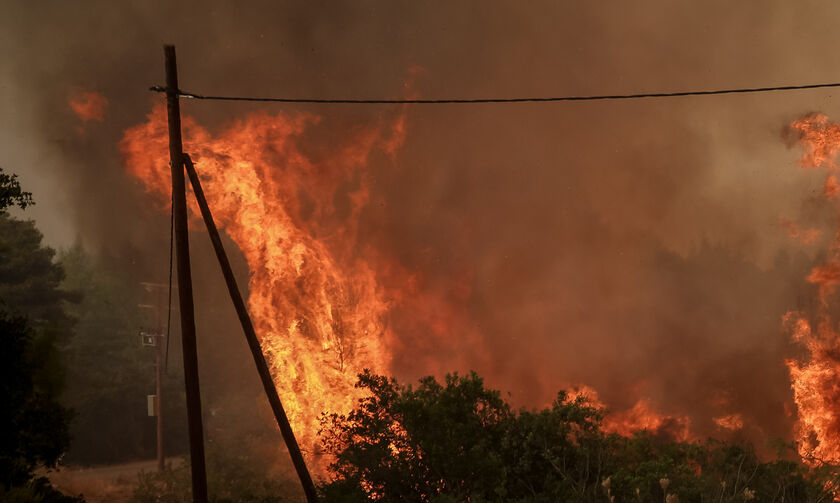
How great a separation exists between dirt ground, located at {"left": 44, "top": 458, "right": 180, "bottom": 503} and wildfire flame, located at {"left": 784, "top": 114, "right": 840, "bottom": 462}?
24494 mm

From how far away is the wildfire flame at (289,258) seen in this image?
25016 millimetres

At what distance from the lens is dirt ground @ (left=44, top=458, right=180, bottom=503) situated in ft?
87.6

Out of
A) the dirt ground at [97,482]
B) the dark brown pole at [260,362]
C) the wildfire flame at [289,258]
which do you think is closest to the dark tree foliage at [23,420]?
the dark brown pole at [260,362]

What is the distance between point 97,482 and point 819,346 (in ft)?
93.1

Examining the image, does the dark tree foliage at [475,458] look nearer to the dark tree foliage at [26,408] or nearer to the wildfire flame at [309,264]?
the dark tree foliage at [26,408]

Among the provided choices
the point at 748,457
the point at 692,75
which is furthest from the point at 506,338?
the point at 692,75

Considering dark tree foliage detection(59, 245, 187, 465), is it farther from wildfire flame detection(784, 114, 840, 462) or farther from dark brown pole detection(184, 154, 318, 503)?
wildfire flame detection(784, 114, 840, 462)

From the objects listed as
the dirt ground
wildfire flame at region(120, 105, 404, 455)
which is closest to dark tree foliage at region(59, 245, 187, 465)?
the dirt ground

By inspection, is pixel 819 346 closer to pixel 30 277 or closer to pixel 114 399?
pixel 114 399

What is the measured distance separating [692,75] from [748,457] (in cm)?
2187

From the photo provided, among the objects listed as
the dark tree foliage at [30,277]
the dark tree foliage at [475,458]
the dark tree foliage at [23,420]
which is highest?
the dark tree foliage at [30,277]

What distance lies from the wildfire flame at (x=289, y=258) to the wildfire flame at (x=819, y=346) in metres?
15.7

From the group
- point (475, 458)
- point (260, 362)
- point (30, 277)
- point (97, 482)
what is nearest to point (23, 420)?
point (260, 362)

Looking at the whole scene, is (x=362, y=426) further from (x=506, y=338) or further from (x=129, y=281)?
(x=129, y=281)
